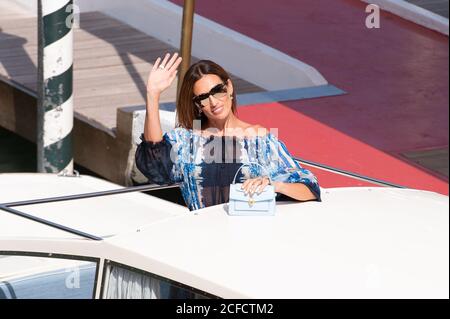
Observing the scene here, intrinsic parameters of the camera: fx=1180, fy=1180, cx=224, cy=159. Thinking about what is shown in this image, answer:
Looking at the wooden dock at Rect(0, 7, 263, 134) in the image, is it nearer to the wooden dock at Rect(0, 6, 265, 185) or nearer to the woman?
the wooden dock at Rect(0, 6, 265, 185)

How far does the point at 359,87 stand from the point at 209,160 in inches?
232

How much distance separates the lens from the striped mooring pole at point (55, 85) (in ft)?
25.9

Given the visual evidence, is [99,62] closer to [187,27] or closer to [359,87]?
[187,27]

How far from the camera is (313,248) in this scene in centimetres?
367

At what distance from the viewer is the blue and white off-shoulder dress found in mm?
4504

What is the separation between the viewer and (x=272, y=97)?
9.73 m

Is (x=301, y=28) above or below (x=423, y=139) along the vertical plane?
above

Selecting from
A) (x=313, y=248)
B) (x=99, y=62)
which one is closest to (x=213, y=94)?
(x=313, y=248)

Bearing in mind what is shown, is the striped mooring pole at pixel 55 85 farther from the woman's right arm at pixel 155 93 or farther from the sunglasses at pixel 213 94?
the sunglasses at pixel 213 94

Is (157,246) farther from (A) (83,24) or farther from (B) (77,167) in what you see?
(A) (83,24)

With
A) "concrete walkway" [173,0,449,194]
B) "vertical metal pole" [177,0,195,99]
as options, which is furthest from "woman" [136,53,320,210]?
"vertical metal pole" [177,0,195,99]
